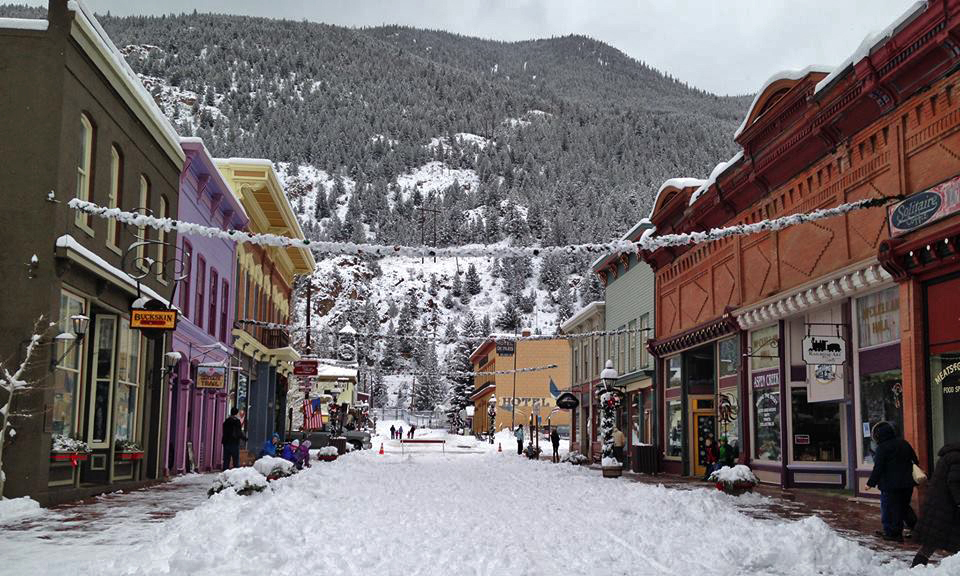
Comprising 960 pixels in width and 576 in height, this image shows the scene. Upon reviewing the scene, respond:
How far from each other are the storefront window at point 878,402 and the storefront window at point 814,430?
3.03 metres

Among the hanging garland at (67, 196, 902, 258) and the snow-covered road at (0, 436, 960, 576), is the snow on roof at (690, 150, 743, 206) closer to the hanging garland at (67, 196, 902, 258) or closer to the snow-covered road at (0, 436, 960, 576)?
the hanging garland at (67, 196, 902, 258)

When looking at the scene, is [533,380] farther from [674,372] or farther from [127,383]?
[127,383]

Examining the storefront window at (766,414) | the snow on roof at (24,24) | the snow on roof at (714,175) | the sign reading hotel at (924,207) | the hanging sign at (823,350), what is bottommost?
the storefront window at (766,414)

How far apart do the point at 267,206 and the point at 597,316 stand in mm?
17996

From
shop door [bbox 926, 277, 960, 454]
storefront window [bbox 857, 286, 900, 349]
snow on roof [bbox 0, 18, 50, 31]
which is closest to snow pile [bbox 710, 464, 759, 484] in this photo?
storefront window [bbox 857, 286, 900, 349]

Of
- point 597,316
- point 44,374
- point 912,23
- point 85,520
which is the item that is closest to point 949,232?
point 912,23

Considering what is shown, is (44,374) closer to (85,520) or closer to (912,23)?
(85,520)

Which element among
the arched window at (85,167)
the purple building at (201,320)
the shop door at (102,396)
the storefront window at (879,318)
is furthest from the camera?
the purple building at (201,320)

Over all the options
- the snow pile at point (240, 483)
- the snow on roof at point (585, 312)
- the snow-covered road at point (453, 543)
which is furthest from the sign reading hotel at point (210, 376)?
the snow on roof at point (585, 312)

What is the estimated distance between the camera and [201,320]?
100 feet

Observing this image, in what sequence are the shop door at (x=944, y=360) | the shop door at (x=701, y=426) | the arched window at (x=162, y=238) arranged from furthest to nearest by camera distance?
the shop door at (x=701, y=426), the arched window at (x=162, y=238), the shop door at (x=944, y=360)

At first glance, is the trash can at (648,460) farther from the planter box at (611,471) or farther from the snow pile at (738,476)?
the snow pile at (738,476)

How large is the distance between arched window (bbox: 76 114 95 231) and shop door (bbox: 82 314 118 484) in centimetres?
239

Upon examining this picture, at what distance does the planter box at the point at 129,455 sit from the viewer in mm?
21594
